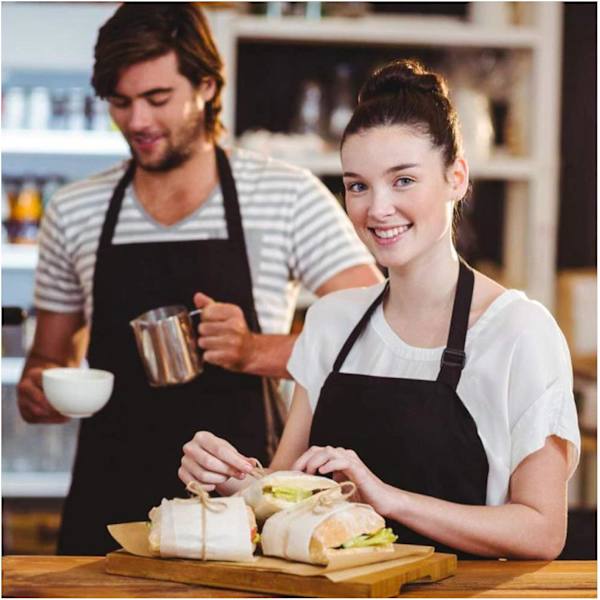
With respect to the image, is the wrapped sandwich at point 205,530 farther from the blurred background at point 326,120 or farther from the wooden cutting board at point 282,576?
the blurred background at point 326,120

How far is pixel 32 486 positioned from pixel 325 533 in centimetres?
275

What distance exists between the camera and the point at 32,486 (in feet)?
13.4

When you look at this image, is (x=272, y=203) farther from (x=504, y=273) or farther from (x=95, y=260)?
(x=504, y=273)

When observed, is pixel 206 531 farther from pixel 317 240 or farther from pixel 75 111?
pixel 75 111

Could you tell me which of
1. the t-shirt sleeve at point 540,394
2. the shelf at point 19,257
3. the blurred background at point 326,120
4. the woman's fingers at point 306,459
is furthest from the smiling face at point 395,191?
the shelf at point 19,257

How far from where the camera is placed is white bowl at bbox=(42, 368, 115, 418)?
229cm

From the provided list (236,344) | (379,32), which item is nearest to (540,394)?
(236,344)

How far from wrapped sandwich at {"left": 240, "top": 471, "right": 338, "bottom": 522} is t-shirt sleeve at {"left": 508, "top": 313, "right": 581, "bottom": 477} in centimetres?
32

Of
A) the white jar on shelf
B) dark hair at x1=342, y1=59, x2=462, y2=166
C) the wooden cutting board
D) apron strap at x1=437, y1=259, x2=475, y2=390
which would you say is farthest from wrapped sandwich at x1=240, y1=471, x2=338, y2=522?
the white jar on shelf

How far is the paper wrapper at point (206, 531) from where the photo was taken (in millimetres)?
1542

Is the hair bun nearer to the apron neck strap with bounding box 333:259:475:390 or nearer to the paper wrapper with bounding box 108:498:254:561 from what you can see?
the apron neck strap with bounding box 333:259:475:390

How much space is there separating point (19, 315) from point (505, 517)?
109 cm

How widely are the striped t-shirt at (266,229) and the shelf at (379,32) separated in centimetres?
158

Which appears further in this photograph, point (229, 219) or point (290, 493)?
point (229, 219)
